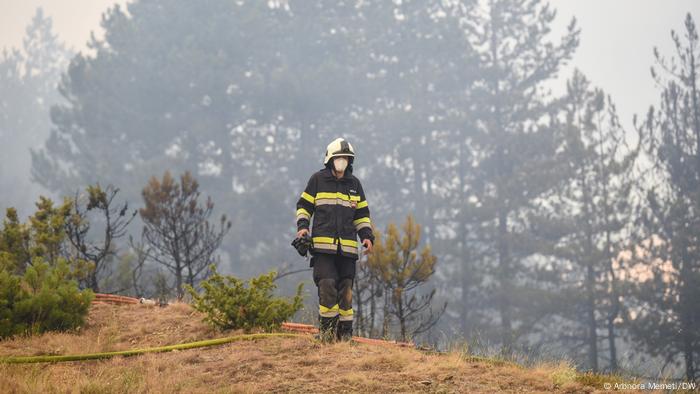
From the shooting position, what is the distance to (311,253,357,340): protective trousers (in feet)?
23.6

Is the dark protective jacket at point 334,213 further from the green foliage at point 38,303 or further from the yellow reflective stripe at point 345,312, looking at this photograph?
the green foliage at point 38,303

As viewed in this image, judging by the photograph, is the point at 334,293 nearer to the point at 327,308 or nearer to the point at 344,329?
the point at 327,308

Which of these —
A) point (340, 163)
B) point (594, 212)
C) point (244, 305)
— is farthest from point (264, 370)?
point (594, 212)

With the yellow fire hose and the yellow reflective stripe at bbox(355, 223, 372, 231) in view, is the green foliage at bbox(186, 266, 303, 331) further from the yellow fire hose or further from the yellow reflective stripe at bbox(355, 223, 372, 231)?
the yellow reflective stripe at bbox(355, 223, 372, 231)

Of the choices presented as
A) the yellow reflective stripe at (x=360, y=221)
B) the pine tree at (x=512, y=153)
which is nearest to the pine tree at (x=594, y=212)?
the pine tree at (x=512, y=153)

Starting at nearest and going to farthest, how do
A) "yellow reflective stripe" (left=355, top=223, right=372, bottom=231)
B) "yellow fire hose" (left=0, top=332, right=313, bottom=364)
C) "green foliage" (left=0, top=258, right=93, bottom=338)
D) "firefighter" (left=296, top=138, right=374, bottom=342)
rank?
"yellow fire hose" (left=0, top=332, right=313, bottom=364) < "firefighter" (left=296, top=138, right=374, bottom=342) < "yellow reflective stripe" (left=355, top=223, right=372, bottom=231) < "green foliage" (left=0, top=258, right=93, bottom=338)

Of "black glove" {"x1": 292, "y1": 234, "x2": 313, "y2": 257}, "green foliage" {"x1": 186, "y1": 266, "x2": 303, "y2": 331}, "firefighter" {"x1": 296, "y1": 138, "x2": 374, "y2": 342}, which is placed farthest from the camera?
"green foliage" {"x1": 186, "y1": 266, "x2": 303, "y2": 331}

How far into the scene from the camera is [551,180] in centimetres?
3016

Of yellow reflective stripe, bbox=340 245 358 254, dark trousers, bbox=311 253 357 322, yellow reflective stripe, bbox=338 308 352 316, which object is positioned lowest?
yellow reflective stripe, bbox=338 308 352 316

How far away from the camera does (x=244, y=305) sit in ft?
25.3

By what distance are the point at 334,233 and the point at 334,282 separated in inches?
20.3

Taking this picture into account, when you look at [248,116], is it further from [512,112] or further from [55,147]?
[512,112]

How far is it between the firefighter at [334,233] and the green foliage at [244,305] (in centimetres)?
55

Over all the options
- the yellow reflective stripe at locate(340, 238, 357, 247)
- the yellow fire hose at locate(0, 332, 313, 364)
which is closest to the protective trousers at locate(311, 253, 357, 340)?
the yellow reflective stripe at locate(340, 238, 357, 247)
